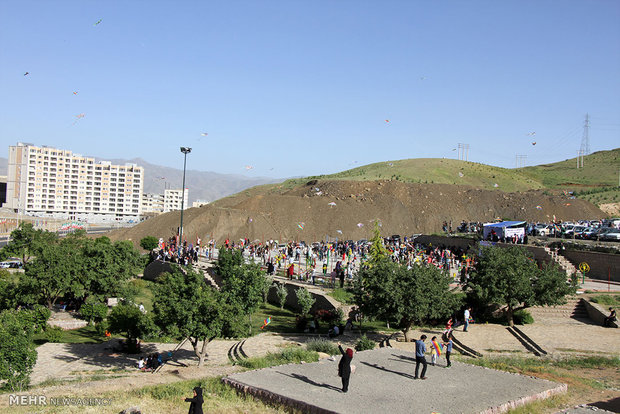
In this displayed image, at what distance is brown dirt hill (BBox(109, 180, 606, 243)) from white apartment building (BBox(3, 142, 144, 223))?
77.8 metres

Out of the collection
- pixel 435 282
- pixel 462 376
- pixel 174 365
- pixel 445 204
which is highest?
pixel 445 204

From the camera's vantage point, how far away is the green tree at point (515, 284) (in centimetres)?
2212

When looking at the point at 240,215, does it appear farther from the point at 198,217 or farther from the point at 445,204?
the point at 445,204

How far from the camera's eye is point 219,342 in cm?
2139

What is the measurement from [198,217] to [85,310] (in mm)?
27992

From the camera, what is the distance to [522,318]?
948 inches

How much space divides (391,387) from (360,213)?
47252mm

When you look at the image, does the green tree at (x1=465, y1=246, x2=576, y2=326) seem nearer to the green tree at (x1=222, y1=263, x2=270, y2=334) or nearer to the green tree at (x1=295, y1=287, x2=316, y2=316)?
the green tree at (x1=295, y1=287, x2=316, y2=316)

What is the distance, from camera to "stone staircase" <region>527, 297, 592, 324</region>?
81.6ft

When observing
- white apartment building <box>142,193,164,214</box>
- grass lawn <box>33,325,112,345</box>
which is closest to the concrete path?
grass lawn <box>33,325,112,345</box>

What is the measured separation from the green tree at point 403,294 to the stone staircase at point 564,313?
22.5 ft

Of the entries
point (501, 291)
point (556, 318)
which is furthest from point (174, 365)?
point (556, 318)

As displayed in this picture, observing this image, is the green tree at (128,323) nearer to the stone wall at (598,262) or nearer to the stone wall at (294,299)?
the stone wall at (294,299)

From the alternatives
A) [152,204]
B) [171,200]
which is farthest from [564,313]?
[171,200]
